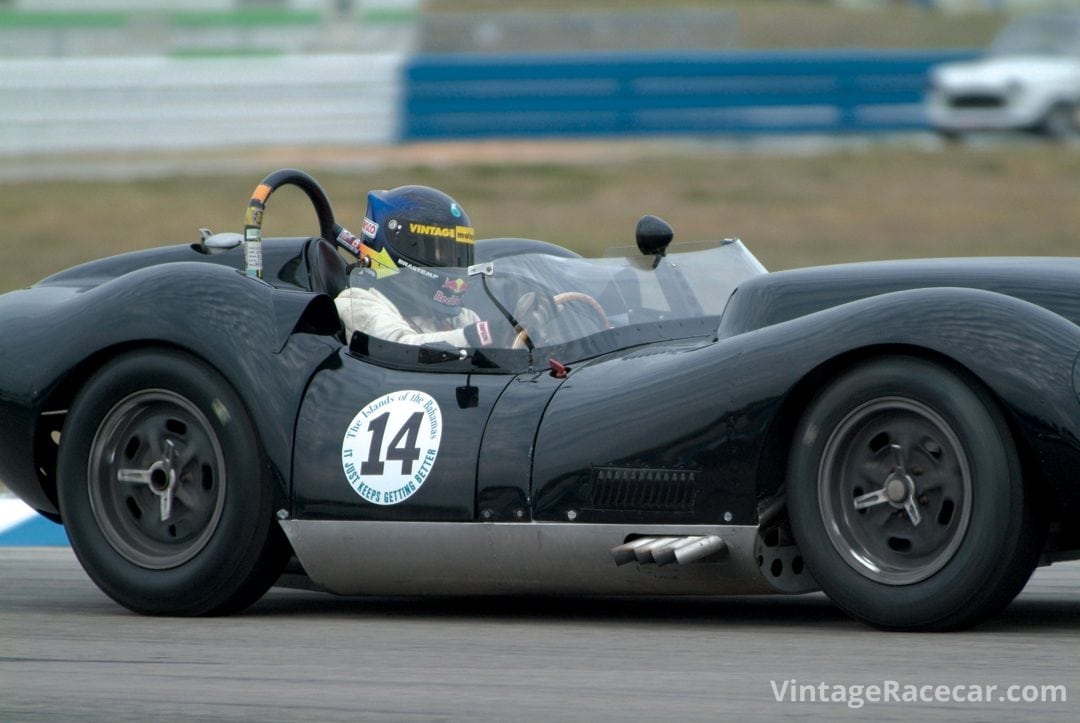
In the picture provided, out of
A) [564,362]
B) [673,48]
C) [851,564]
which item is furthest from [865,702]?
[673,48]

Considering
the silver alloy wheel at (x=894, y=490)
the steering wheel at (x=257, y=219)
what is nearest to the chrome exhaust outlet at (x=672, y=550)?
the silver alloy wheel at (x=894, y=490)

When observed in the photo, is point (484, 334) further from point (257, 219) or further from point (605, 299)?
point (257, 219)

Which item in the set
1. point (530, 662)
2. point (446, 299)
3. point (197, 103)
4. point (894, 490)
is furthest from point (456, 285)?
point (197, 103)

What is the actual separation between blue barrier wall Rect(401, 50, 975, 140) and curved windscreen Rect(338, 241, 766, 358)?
50.0ft

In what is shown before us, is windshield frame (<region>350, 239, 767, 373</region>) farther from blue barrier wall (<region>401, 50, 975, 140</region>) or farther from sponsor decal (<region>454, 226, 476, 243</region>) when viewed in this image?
blue barrier wall (<region>401, 50, 975, 140</region>)

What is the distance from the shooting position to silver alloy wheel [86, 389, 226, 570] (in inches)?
206

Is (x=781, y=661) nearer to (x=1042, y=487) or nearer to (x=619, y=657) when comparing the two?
(x=619, y=657)

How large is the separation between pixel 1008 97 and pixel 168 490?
18296mm

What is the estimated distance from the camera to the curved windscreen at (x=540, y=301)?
17.3 feet

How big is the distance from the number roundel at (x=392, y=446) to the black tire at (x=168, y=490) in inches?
12.0

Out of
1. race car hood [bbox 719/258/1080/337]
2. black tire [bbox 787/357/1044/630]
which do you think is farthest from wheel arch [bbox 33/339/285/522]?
black tire [bbox 787/357/1044/630]

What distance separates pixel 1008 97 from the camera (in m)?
21.8

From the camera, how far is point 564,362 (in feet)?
16.9

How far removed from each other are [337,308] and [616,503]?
1298 millimetres
